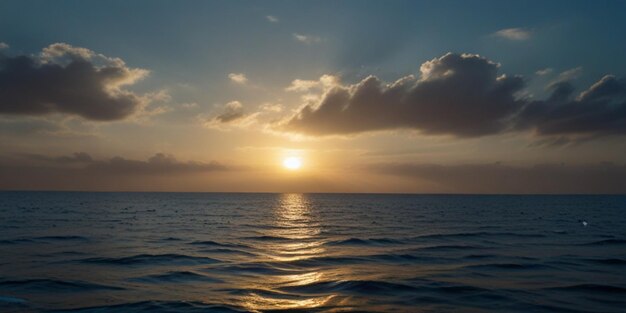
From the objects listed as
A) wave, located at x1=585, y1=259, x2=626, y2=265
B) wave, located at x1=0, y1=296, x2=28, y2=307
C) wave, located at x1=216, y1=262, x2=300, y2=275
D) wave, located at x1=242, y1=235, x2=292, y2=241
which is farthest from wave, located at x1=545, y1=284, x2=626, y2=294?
wave, located at x1=242, y1=235, x2=292, y2=241

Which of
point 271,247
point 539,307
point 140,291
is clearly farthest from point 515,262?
point 140,291

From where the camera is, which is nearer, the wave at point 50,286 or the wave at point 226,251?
the wave at point 50,286

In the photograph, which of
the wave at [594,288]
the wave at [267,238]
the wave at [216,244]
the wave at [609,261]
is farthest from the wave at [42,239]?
the wave at [609,261]

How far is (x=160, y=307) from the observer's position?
23.4 m

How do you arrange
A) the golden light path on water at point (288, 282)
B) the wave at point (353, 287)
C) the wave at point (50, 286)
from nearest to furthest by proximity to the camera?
the golden light path on water at point (288, 282) < the wave at point (353, 287) < the wave at point (50, 286)

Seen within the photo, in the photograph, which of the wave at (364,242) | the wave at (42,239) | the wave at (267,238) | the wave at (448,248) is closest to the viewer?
the wave at (448,248)

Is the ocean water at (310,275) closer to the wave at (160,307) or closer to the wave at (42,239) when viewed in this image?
the wave at (160,307)

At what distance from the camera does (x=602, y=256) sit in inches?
1732

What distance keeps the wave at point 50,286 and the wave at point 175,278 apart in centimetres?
268

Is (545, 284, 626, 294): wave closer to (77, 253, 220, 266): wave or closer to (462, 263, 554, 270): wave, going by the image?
(462, 263, 554, 270): wave

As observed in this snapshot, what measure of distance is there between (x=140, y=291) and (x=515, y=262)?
31625mm

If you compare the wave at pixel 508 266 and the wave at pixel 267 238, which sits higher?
the wave at pixel 508 266

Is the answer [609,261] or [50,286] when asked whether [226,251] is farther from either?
[609,261]

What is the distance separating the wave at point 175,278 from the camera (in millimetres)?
30828
